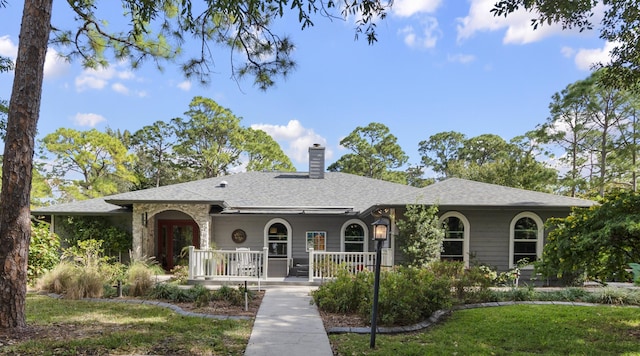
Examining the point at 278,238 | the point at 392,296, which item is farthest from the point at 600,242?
the point at 278,238

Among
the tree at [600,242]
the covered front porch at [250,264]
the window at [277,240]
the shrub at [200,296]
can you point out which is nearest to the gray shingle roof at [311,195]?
the window at [277,240]

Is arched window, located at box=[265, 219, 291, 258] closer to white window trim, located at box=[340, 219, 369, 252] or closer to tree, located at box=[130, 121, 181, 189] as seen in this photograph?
white window trim, located at box=[340, 219, 369, 252]

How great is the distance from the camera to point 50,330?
5.60 m

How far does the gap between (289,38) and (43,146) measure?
2509cm

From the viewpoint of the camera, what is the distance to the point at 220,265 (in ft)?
37.2

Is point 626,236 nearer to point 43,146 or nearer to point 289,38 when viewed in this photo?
point 289,38

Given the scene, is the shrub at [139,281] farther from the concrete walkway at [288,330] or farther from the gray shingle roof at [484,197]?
the gray shingle roof at [484,197]

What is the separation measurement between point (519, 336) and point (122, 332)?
6063 millimetres

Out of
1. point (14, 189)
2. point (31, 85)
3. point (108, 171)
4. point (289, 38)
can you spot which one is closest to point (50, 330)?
point (14, 189)

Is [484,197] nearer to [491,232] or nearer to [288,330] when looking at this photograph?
[491,232]

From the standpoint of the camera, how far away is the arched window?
14211 mm

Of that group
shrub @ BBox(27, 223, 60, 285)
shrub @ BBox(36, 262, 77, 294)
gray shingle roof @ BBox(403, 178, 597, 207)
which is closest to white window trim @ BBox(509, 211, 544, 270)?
gray shingle roof @ BBox(403, 178, 597, 207)

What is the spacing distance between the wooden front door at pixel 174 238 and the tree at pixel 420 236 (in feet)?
26.8

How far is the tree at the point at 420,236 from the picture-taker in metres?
10.8
